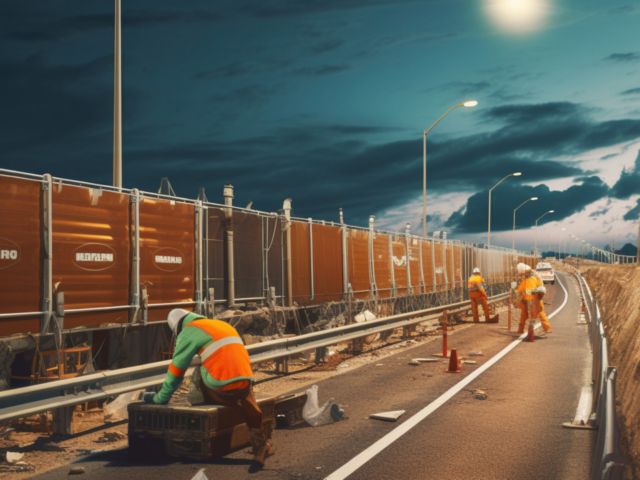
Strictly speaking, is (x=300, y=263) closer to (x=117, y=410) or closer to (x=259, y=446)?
(x=117, y=410)

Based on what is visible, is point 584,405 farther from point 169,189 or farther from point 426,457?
point 169,189

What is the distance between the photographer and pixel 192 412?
687 centimetres

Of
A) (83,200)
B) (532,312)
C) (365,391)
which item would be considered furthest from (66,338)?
(532,312)

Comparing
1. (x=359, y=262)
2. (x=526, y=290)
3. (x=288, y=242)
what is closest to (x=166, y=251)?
(x=288, y=242)

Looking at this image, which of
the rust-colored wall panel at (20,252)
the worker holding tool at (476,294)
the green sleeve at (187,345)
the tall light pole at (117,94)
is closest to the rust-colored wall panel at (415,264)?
the worker holding tool at (476,294)

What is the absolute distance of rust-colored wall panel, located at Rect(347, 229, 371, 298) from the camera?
24.4 m

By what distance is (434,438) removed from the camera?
27.0 feet

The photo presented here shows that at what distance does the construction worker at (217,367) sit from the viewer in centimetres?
675

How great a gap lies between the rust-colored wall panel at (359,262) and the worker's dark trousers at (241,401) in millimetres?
17144

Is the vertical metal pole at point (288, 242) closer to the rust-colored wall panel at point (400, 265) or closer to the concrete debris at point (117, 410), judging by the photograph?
the rust-colored wall panel at point (400, 265)

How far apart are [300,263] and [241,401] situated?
1388 cm

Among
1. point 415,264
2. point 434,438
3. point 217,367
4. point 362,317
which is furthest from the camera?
point 415,264

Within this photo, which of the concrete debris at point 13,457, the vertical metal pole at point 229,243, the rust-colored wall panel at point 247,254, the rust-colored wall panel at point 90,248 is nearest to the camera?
the concrete debris at point 13,457

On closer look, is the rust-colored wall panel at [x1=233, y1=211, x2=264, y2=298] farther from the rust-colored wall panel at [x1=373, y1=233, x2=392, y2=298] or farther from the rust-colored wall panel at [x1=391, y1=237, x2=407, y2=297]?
the rust-colored wall panel at [x1=391, y1=237, x2=407, y2=297]
